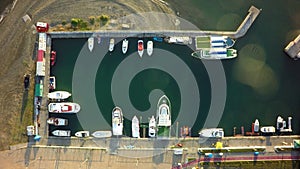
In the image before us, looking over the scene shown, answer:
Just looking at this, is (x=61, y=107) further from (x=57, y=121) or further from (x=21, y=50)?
(x=21, y=50)

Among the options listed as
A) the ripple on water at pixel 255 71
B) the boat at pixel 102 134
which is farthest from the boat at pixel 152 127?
the ripple on water at pixel 255 71

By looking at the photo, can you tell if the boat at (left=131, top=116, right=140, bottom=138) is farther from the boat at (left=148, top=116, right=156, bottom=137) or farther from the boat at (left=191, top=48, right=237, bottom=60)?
the boat at (left=191, top=48, right=237, bottom=60)

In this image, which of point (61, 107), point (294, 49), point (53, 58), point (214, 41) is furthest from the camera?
point (53, 58)

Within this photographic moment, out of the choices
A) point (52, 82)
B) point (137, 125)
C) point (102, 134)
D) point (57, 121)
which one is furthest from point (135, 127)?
point (52, 82)

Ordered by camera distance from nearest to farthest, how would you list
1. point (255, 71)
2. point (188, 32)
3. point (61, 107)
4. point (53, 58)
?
1. point (188, 32)
2. point (255, 71)
3. point (61, 107)
4. point (53, 58)

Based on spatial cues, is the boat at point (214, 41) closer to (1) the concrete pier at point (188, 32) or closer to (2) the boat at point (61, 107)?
(1) the concrete pier at point (188, 32)

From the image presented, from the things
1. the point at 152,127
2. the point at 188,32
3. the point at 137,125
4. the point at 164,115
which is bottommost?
the point at 152,127

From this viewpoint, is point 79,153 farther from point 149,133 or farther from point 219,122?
point 219,122
